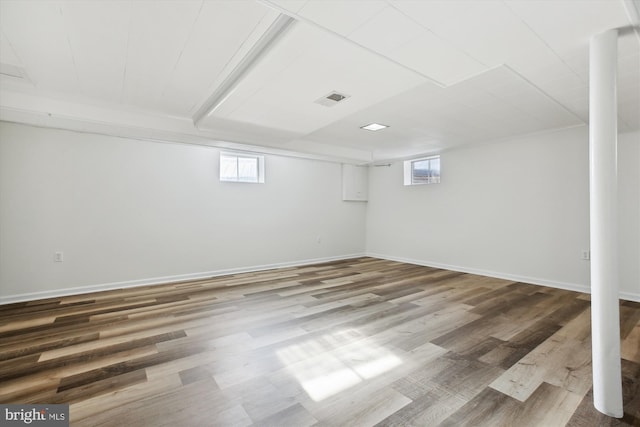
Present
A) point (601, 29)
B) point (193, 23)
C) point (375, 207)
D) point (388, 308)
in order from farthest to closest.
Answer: point (375, 207) < point (388, 308) < point (193, 23) < point (601, 29)

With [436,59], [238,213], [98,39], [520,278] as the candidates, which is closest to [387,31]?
[436,59]

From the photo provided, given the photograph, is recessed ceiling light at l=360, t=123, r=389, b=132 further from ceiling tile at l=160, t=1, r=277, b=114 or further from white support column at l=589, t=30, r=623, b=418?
white support column at l=589, t=30, r=623, b=418

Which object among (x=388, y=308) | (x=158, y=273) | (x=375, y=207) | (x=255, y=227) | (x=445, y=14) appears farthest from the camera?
(x=375, y=207)

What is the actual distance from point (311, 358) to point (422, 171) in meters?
5.10

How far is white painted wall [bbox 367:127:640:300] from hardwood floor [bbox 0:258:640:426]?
29.6 inches

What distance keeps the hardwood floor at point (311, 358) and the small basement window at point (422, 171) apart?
9.25 feet

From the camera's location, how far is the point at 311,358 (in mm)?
2248

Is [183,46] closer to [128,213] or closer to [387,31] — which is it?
[387,31]

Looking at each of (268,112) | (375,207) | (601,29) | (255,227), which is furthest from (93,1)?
(375,207)

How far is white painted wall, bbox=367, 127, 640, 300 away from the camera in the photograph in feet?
12.6

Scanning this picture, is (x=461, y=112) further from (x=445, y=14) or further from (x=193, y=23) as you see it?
(x=193, y=23)

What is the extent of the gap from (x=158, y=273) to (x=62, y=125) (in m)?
2.41

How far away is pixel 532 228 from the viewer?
179 inches

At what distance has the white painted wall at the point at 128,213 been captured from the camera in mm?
3615
